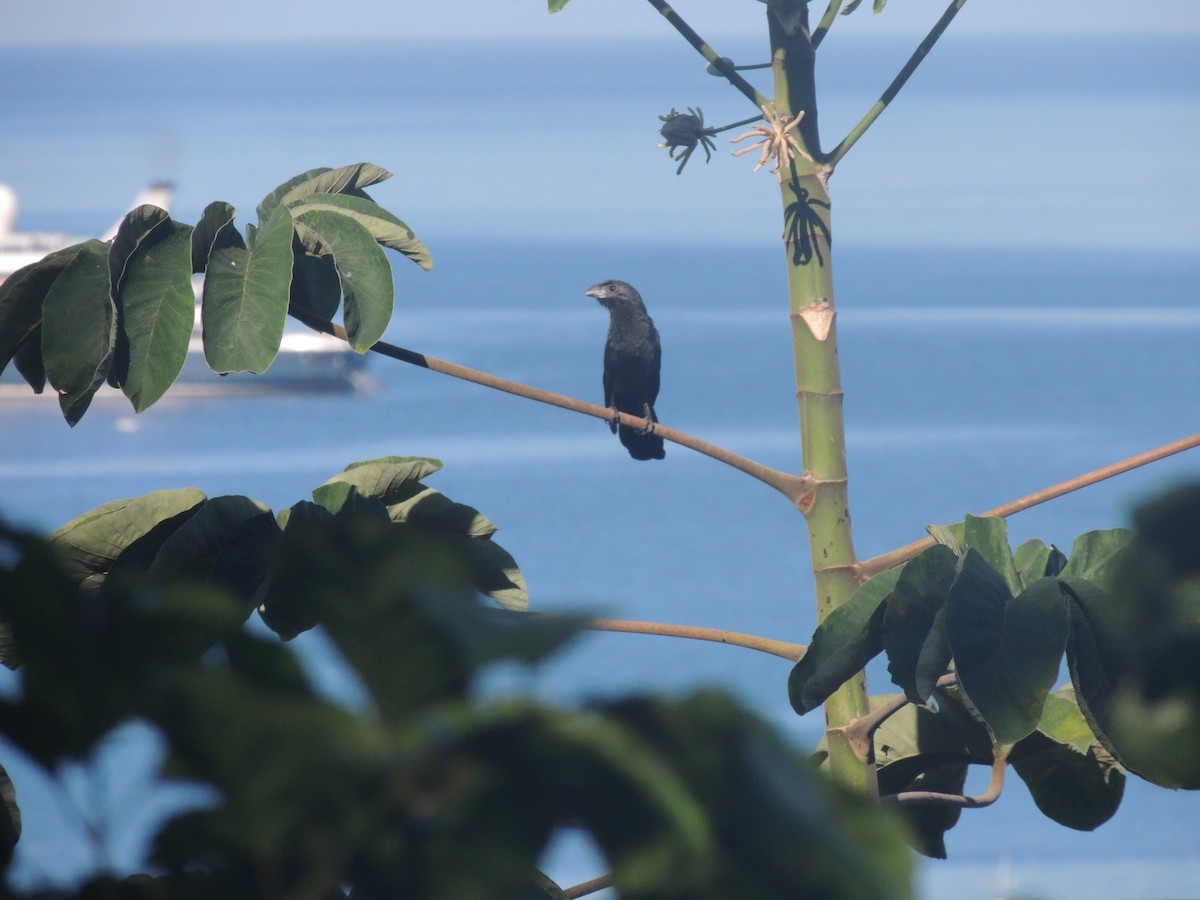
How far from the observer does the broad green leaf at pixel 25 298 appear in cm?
181

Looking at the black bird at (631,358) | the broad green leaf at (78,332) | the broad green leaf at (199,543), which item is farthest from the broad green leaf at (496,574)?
the black bird at (631,358)

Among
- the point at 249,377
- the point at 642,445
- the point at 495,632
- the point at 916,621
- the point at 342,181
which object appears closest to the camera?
the point at 495,632

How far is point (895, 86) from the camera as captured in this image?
83.6 inches

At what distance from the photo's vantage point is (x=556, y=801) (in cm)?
58

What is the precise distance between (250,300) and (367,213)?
0.30 metres

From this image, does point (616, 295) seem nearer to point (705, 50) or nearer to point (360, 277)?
point (705, 50)

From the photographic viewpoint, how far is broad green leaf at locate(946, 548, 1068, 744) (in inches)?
58.6

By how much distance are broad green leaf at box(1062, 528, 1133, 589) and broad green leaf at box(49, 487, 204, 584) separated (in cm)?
113

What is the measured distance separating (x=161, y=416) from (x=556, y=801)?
104 feet

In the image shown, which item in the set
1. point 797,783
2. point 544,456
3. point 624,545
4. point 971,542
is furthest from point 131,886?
point 544,456

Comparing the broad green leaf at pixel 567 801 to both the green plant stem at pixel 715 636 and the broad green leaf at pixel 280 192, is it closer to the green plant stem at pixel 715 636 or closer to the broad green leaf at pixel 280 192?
the green plant stem at pixel 715 636

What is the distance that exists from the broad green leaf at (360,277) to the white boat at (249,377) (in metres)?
18.2

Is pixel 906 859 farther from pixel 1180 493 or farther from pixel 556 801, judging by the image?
pixel 1180 493

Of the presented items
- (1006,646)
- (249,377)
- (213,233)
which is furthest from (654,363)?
(249,377)
